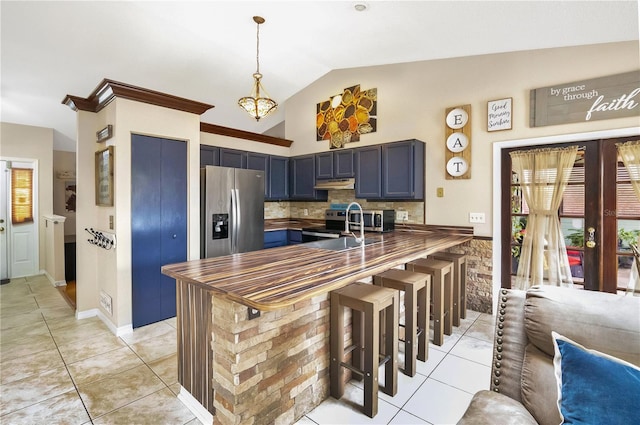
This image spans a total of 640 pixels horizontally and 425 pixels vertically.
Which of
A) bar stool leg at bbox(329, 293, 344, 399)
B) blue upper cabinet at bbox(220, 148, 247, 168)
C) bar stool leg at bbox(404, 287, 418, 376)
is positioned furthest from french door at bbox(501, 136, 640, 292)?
blue upper cabinet at bbox(220, 148, 247, 168)

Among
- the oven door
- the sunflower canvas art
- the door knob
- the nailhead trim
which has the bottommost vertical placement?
the nailhead trim

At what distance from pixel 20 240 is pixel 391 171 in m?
6.23

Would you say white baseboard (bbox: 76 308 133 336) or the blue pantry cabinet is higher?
the blue pantry cabinet

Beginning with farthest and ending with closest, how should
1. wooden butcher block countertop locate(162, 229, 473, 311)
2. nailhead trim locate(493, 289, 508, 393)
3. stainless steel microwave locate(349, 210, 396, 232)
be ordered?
stainless steel microwave locate(349, 210, 396, 232) → wooden butcher block countertop locate(162, 229, 473, 311) → nailhead trim locate(493, 289, 508, 393)

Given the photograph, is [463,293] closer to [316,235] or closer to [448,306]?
[448,306]

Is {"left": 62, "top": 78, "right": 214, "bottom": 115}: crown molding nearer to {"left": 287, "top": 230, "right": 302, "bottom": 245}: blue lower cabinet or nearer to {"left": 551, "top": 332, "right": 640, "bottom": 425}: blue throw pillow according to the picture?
{"left": 287, "top": 230, "right": 302, "bottom": 245}: blue lower cabinet

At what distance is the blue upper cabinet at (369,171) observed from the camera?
159 inches

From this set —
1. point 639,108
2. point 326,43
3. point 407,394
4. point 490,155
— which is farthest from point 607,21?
point 407,394

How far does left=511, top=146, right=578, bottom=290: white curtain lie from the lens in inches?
122

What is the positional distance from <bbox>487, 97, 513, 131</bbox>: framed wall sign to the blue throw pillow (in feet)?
9.75

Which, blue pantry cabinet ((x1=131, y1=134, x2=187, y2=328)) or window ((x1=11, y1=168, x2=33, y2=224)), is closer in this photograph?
blue pantry cabinet ((x1=131, y1=134, x2=187, y2=328))

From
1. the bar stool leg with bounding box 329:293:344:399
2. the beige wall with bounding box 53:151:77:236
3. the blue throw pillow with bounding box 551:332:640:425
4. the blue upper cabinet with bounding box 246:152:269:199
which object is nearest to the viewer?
the blue throw pillow with bounding box 551:332:640:425

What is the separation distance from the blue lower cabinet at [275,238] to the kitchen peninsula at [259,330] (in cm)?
255

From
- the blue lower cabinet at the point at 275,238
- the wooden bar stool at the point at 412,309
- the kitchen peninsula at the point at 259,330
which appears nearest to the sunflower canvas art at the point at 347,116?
the blue lower cabinet at the point at 275,238
